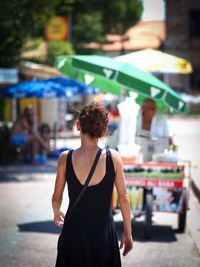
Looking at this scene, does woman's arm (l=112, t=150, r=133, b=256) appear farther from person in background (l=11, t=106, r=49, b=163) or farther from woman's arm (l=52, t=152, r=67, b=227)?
person in background (l=11, t=106, r=49, b=163)

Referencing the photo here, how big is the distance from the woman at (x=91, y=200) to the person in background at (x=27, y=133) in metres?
12.3

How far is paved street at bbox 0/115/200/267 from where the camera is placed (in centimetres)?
646

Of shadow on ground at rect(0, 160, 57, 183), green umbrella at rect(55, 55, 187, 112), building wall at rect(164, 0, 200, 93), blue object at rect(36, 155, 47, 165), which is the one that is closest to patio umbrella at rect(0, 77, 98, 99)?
blue object at rect(36, 155, 47, 165)

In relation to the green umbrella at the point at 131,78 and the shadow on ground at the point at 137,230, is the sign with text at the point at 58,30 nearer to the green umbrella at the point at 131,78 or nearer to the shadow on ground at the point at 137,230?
the green umbrella at the point at 131,78

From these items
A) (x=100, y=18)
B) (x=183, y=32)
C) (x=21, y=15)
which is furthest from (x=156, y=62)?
(x=183, y=32)

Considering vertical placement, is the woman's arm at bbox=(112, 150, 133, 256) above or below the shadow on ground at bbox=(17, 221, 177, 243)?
above

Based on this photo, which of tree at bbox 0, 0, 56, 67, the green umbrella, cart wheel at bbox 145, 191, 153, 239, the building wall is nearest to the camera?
cart wheel at bbox 145, 191, 153, 239

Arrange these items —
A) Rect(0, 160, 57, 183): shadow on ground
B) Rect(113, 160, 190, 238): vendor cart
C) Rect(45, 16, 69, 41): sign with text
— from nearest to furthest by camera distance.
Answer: Rect(113, 160, 190, 238): vendor cart, Rect(0, 160, 57, 183): shadow on ground, Rect(45, 16, 69, 41): sign with text

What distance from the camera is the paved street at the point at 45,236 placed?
21.2 ft

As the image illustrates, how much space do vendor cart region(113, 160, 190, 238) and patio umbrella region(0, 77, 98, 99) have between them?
946 cm

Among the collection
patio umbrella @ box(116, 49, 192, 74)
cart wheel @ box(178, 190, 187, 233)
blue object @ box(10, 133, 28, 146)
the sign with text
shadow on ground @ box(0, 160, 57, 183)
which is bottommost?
shadow on ground @ box(0, 160, 57, 183)

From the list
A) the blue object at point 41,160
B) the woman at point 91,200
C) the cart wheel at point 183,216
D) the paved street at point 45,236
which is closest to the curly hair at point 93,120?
the woman at point 91,200

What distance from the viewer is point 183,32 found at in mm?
63656

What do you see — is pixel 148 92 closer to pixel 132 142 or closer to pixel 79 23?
pixel 132 142
